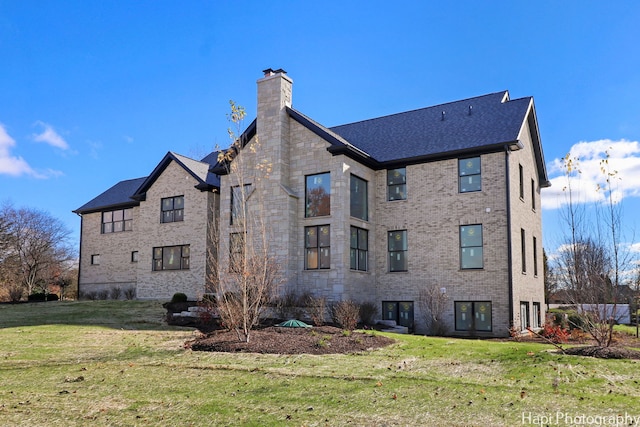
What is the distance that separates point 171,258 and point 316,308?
12255 millimetres

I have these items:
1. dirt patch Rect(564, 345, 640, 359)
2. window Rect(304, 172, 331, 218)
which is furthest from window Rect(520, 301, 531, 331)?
dirt patch Rect(564, 345, 640, 359)

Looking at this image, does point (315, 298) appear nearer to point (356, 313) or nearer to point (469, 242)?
point (356, 313)

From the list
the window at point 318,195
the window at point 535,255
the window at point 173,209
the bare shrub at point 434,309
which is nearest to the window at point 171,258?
the window at point 173,209

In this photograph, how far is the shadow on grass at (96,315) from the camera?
2000 cm

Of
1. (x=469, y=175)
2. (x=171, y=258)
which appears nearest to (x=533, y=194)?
(x=469, y=175)

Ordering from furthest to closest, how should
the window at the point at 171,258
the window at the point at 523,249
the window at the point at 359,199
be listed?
the window at the point at 171,258
the window at the point at 523,249
the window at the point at 359,199

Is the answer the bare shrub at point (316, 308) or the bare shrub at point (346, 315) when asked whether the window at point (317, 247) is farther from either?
the bare shrub at point (346, 315)

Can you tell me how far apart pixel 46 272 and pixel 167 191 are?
26.9 m

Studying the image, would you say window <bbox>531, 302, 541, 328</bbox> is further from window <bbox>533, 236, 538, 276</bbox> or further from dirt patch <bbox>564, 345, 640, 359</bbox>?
dirt patch <bbox>564, 345, 640, 359</bbox>

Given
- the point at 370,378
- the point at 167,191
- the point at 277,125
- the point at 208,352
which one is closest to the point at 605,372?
the point at 370,378

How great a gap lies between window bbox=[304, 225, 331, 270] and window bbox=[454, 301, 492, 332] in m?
5.55

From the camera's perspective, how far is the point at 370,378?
10.2 m

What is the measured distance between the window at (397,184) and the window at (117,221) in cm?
1702

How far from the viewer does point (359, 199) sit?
2358 cm
